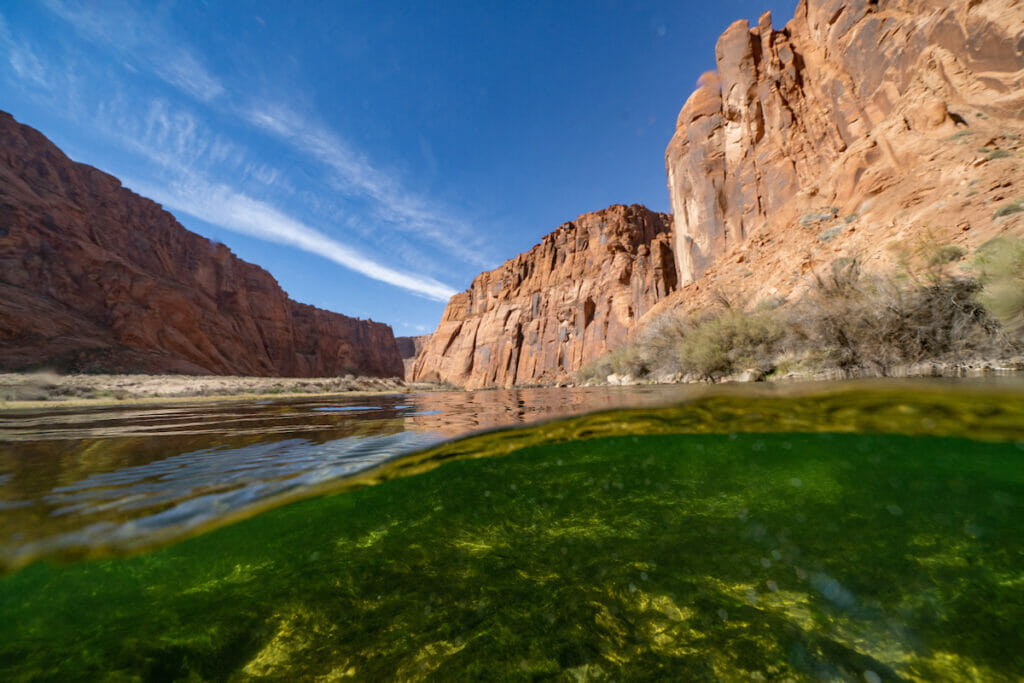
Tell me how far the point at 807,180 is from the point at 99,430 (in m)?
32.9

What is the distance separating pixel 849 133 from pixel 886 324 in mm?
19046

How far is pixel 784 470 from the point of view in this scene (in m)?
3.33

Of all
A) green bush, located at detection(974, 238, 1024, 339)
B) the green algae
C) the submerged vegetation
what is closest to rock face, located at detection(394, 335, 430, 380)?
the submerged vegetation

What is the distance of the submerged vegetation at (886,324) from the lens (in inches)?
320

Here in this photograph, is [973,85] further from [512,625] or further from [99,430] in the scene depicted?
[99,430]

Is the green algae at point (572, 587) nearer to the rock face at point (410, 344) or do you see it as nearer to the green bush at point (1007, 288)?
the green bush at point (1007, 288)

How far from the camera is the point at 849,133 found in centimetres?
2166

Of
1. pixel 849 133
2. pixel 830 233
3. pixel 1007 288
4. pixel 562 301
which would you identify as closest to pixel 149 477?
pixel 1007 288

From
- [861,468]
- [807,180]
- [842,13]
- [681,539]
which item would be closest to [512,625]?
[681,539]

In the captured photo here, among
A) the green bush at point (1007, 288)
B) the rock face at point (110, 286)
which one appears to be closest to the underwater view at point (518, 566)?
the green bush at point (1007, 288)

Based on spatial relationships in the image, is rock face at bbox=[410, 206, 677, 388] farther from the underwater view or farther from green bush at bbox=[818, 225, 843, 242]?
the underwater view

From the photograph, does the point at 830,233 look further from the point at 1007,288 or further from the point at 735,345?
the point at 1007,288

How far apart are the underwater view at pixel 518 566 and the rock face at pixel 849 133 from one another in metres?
14.8

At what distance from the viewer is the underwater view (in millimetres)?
1425
